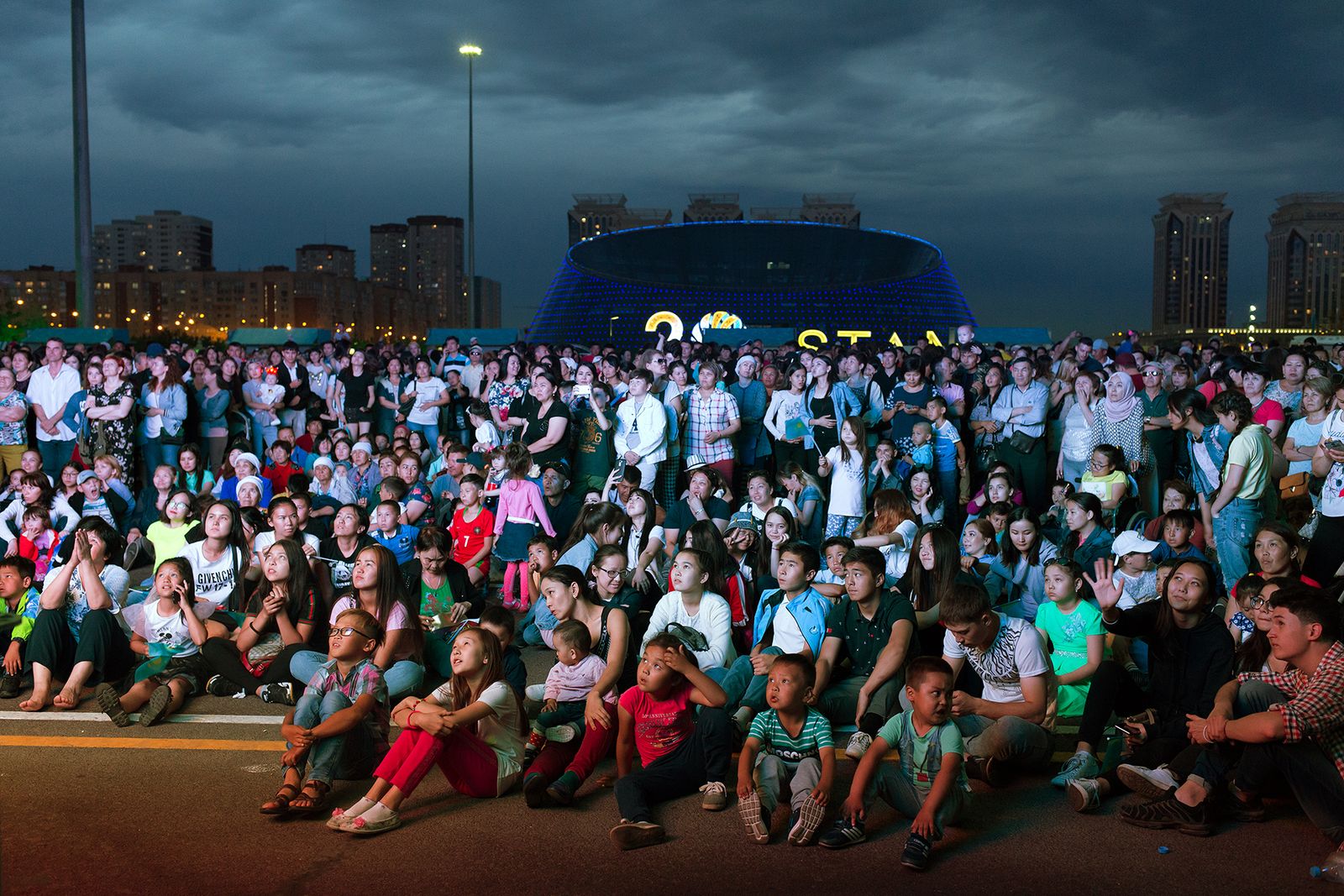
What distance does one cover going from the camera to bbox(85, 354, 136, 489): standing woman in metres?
9.97

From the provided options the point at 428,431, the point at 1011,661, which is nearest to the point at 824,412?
the point at 428,431

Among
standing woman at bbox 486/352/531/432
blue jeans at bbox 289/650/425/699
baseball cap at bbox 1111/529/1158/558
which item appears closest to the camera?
blue jeans at bbox 289/650/425/699

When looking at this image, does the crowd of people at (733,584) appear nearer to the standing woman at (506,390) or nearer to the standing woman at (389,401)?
the standing woman at (506,390)

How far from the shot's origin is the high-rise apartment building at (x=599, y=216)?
147100mm

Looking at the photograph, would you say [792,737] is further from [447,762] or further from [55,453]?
[55,453]

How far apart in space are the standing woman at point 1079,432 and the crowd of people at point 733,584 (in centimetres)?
4

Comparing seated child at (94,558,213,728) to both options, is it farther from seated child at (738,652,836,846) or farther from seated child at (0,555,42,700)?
seated child at (738,652,836,846)

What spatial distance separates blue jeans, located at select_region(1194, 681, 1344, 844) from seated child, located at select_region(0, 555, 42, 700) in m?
6.01

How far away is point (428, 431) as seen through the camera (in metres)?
11.3

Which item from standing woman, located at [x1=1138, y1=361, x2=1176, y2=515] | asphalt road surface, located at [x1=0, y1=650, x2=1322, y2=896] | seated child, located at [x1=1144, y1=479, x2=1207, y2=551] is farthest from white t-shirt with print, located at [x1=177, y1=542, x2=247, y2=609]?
standing woman, located at [x1=1138, y1=361, x2=1176, y2=515]

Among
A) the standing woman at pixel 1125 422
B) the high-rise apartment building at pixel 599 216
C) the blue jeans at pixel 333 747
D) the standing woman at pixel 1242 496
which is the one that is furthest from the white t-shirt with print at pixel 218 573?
the high-rise apartment building at pixel 599 216

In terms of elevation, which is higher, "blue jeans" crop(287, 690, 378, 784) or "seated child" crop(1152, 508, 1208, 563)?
"seated child" crop(1152, 508, 1208, 563)

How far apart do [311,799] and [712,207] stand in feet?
545

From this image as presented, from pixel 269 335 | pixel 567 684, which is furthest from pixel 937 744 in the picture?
pixel 269 335
